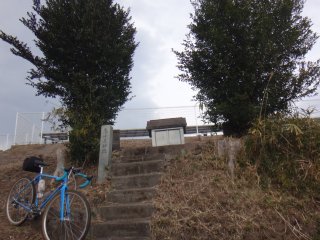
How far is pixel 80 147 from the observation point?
7.25 m

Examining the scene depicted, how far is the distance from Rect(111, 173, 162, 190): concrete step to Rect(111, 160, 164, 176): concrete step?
0.28 meters

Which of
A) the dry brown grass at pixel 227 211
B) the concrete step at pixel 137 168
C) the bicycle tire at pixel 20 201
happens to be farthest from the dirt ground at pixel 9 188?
the dry brown grass at pixel 227 211

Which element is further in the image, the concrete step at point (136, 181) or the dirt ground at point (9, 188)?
the concrete step at point (136, 181)

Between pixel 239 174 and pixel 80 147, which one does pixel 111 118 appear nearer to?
pixel 80 147

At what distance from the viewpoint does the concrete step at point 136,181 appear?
587cm

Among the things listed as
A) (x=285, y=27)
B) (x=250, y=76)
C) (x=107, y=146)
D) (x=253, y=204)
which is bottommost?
(x=253, y=204)

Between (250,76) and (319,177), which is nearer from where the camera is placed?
(319,177)

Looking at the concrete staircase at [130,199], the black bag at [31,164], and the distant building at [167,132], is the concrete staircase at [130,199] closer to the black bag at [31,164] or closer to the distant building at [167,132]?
the black bag at [31,164]

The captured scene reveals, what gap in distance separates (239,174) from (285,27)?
4.19 m

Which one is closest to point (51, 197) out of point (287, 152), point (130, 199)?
point (130, 199)

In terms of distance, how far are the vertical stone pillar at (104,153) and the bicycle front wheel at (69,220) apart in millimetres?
1727

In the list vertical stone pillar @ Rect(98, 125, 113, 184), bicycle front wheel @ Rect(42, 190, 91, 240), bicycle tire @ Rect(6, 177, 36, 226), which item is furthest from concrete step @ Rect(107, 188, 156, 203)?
bicycle tire @ Rect(6, 177, 36, 226)

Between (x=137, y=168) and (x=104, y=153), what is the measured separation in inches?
31.6

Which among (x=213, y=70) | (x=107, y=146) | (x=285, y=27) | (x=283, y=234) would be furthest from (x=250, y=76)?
(x=283, y=234)
